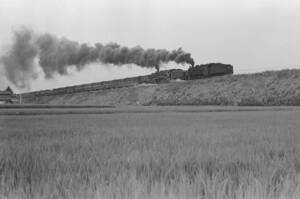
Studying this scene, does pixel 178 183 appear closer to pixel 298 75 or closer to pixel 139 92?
pixel 298 75

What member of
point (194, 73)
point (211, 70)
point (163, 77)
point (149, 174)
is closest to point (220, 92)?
point (211, 70)

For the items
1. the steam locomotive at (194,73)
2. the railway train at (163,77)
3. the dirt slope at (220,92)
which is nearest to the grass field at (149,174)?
the dirt slope at (220,92)

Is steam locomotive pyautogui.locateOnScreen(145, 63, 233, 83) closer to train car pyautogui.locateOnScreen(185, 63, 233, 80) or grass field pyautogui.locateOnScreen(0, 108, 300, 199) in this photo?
train car pyautogui.locateOnScreen(185, 63, 233, 80)

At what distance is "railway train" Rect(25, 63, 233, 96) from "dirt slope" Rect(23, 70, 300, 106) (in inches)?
123

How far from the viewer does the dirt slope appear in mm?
36156

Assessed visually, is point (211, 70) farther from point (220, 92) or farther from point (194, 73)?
point (220, 92)

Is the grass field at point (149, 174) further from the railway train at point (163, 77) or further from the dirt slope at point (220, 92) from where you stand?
the railway train at point (163, 77)

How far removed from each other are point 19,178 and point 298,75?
40.6 meters

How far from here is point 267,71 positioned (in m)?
44.0

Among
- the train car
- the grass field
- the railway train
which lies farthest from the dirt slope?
the grass field

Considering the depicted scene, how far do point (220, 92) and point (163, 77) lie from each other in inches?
699

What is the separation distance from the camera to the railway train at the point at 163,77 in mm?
49516

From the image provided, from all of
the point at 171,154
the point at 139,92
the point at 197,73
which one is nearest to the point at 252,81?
the point at 197,73

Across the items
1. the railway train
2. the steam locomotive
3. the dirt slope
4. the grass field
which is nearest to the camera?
the grass field
